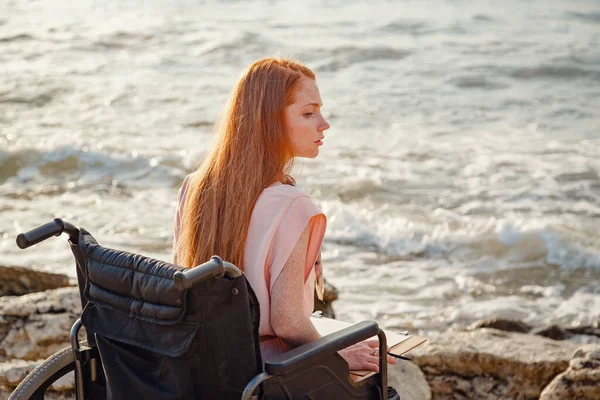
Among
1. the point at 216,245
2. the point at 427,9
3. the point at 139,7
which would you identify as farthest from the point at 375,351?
the point at 139,7

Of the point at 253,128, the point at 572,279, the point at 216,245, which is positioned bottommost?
the point at 572,279

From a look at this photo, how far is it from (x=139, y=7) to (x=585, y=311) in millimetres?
15445

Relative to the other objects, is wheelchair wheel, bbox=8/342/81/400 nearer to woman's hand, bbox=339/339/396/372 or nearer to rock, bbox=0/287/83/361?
woman's hand, bbox=339/339/396/372

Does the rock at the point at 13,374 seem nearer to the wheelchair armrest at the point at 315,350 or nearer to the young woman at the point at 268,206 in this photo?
the young woman at the point at 268,206

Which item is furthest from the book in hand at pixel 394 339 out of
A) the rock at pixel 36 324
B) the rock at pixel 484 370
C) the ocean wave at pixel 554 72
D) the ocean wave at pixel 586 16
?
the ocean wave at pixel 586 16

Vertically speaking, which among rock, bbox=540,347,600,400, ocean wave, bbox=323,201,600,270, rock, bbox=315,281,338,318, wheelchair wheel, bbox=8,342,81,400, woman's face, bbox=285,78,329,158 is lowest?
ocean wave, bbox=323,201,600,270

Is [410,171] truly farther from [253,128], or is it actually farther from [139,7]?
[139,7]

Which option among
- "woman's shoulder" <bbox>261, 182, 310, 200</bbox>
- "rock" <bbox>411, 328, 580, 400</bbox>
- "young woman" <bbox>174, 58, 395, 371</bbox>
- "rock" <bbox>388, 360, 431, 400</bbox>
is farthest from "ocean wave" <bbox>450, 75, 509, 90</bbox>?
"woman's shoulder" <bbox>261, 182, 310, 200</bbox>

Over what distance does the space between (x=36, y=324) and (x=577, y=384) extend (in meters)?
2.25

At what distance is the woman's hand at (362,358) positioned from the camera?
2.59 meters

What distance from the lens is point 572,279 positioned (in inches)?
269

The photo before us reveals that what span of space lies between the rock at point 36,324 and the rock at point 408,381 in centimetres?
139

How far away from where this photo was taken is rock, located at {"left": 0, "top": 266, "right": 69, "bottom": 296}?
15.6ft

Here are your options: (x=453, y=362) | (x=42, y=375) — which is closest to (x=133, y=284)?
A: (x=42, y=375)
